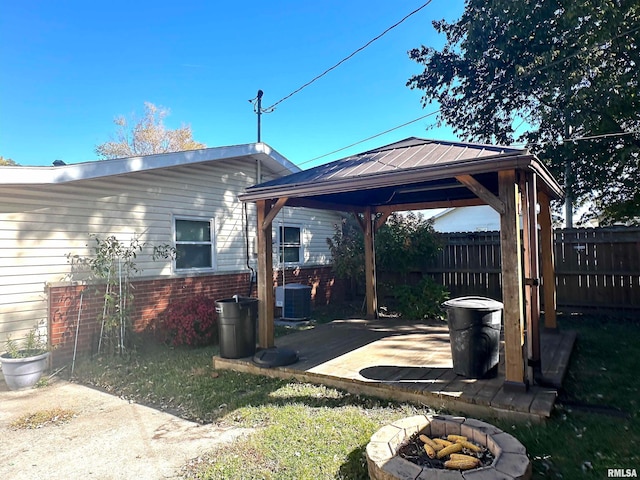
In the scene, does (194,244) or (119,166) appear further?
(194,244)

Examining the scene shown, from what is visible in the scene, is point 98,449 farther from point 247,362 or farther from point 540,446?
point 540,446

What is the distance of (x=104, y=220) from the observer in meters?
6.48

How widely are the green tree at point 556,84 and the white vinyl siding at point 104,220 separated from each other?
22.9 ft

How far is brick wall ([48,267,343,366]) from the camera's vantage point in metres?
5.85

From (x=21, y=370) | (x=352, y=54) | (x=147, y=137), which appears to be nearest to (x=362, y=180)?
(x=21, y=370)

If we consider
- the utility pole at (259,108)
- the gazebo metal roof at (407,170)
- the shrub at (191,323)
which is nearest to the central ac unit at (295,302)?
the shrub at (191,323)

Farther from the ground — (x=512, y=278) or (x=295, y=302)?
(x=512, y=278)

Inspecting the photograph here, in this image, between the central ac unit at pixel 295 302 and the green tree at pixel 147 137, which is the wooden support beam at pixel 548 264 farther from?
the green tree at pixel 147 137

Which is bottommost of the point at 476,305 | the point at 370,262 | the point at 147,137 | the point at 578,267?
the point at 476,305

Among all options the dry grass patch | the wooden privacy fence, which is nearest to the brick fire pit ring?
the dry grass patch

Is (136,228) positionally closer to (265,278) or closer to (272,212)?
(265,278)

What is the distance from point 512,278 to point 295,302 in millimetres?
5597

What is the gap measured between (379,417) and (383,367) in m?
1.16

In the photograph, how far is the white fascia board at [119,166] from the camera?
16.9ft
